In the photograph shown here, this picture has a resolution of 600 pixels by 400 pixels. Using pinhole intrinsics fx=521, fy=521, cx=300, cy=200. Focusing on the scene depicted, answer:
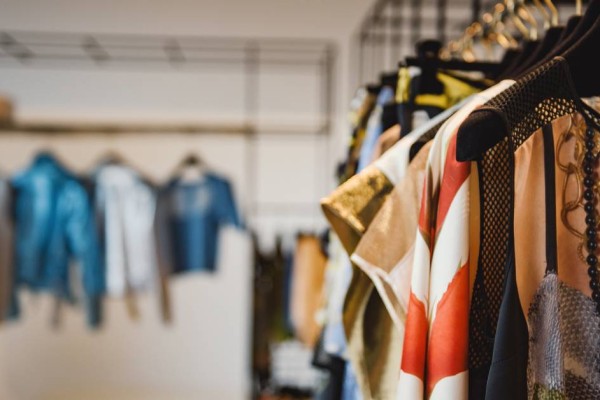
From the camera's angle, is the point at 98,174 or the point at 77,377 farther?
the point at 77,377

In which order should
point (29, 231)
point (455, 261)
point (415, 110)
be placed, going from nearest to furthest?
point (455, 261), point (415, 110), point (29, 231)

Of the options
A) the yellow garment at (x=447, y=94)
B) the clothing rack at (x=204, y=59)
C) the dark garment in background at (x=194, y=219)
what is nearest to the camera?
the yellow garment at (x=447, y=94)

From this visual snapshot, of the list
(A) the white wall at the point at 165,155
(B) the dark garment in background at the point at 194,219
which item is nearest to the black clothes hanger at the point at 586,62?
(B) the dark garment in background at the point at 194,219

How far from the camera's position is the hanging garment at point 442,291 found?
51 centimetres

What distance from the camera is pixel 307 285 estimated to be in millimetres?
2344

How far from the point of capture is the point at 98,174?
2.59m

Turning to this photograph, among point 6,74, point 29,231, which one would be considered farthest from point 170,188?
point 6,74

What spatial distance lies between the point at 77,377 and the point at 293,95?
2108 mm

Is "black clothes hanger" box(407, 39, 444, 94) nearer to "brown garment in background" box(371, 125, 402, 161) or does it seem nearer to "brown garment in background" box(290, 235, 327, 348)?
"brown garment in background" box(371, 125, 402, 161)

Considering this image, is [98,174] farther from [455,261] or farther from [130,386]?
[455,261]

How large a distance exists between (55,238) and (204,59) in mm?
1300

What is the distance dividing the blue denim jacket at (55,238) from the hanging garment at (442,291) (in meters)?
2.23

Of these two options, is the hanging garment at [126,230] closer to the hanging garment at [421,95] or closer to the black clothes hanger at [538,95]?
the hanging garment at [421,95]

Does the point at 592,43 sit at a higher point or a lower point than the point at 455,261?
higher
